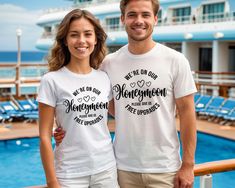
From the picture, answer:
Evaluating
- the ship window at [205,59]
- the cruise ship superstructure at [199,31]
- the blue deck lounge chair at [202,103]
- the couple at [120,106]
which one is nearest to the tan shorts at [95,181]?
the couple at [120,106]

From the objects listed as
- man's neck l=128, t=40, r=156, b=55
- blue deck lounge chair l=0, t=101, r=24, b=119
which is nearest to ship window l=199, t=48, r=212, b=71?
blue deck lounge chair l=0, t=101, r=24, b=119

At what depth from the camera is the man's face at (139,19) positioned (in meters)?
2.16

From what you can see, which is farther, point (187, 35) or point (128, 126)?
point (187, 35)

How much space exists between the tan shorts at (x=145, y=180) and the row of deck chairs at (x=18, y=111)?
10832 millimetres

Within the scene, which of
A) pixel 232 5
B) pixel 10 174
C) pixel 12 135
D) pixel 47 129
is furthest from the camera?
pixel 232 5

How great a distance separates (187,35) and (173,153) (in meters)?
17.4

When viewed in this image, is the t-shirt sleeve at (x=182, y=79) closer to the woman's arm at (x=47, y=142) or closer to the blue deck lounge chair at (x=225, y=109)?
the woman's arm at (x=47, y=142)

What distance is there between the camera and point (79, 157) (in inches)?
80.8

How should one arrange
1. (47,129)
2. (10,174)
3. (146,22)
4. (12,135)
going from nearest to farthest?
1. (47,129)
2. (146,22)
3. (10,174)
4. (12,135)

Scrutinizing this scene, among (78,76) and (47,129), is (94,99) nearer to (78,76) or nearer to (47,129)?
(78,76)

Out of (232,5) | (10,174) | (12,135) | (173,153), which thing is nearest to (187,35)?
(232,5)

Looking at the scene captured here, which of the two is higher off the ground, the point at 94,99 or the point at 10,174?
the point at 94,99

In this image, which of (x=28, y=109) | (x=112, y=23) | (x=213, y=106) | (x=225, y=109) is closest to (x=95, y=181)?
(x=225, y=109)

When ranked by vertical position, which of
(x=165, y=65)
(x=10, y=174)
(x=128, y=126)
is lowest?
(x=10, y=174)
